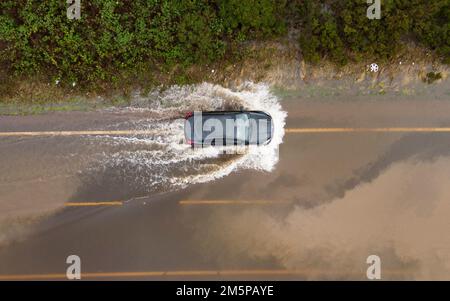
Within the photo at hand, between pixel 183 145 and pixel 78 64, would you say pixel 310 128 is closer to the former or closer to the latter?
pixel 183 145

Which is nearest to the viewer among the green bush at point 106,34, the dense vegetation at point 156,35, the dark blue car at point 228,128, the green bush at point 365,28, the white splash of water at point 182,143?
the green bush at point 365,28

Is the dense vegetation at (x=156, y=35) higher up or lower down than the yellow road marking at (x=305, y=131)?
higher up

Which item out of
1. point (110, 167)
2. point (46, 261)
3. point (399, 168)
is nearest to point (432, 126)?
point (399, 168)

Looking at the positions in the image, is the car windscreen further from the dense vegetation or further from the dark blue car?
the dense vegetation

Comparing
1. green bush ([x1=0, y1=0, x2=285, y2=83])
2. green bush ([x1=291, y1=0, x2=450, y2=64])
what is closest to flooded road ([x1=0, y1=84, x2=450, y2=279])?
green bush ([x1=0, y1=0, x2=285, y2=83])

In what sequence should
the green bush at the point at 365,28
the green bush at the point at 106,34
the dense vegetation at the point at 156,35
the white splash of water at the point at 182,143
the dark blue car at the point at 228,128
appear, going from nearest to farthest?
1. the green bush at the point at 365,28
2. the dense vegetation at the point at 156,35
3. the green bush at the point at 106,34
4. the dark blue car at the point at 228,128
5. the white splash of water at the point at 182,143

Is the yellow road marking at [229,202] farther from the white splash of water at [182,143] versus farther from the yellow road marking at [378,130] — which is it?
the yellow road marking at [378,130]

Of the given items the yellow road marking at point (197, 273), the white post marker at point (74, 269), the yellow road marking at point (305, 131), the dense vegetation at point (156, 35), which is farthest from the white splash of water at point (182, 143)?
the white post marker at point (74, 269)

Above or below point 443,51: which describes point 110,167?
below
